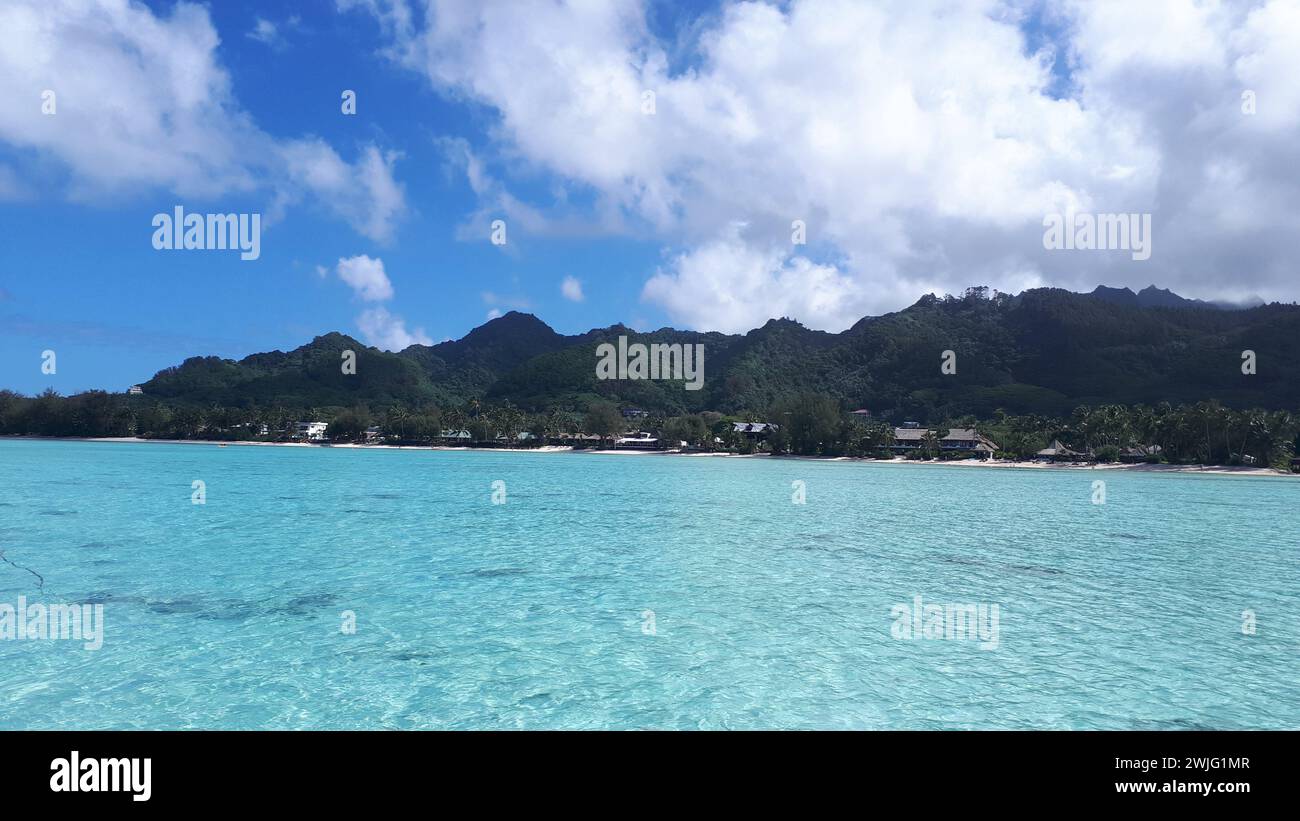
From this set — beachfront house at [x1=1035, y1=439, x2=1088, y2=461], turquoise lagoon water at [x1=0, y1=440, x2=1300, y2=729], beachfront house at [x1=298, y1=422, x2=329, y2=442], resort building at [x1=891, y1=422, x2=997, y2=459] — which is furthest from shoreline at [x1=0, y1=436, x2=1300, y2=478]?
turquoise lagoon water at [x1=0, y1=440, x2=1300, y2=729]

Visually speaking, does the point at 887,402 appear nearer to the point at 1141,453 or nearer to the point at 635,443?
the point at 635,443

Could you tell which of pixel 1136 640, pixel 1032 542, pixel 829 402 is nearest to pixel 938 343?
pixel 829 402

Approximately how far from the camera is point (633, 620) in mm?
14211

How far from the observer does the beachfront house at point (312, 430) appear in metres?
137

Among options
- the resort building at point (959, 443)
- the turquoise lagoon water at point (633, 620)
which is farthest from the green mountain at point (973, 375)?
the turquoise lagoon water at point (633, 620)

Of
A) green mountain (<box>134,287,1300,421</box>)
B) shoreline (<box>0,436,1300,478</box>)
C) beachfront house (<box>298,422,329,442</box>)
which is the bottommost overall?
shoreline (<box>0,436,1300,478</box>)

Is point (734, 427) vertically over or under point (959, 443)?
over

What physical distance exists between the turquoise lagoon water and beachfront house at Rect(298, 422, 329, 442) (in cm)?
10925

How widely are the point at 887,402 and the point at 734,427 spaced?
6047 centimetres

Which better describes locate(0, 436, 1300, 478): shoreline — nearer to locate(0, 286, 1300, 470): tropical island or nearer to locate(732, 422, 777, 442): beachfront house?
locate(0, 286, 1300, 470): tropical island

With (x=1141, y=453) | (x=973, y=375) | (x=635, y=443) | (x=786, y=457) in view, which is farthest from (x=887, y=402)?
(x=1141, y=453)

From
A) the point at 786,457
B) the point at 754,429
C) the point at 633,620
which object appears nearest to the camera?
the point at 633,620

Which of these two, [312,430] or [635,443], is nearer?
[635,443]

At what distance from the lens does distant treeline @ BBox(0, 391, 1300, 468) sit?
8069 cm
